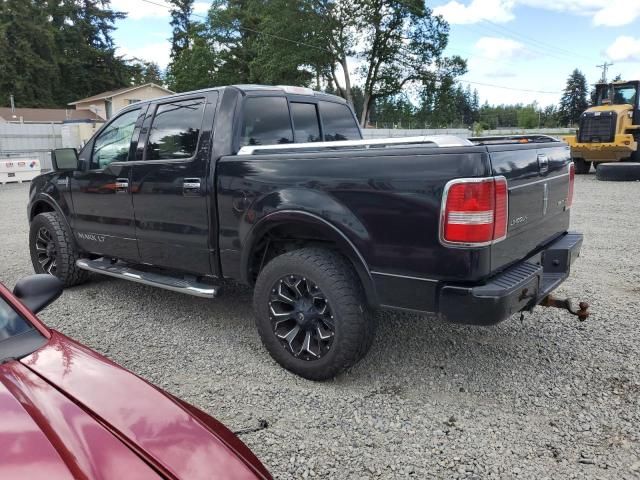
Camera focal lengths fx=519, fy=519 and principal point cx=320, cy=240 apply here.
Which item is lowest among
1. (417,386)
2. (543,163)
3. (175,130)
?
(417,386)

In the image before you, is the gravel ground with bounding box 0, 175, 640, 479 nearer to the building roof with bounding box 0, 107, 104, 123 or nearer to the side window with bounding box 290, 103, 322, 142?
the side window with bounding box 290, 103, 322, 142

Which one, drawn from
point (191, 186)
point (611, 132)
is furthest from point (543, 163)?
point (611, 132)

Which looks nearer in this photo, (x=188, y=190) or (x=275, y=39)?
(x=188, y=190)

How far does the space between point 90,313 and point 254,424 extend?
2550mm

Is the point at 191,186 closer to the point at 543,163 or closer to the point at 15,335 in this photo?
the point at 15,335

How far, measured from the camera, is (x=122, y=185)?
452cm

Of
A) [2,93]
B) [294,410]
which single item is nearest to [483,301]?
[294,410]

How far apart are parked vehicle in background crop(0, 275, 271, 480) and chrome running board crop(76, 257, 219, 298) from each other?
1913 mm

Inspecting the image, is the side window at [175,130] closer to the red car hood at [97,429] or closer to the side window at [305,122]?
the side window at [305,122]

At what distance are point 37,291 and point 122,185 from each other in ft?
7.63

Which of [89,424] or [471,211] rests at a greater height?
[471,211]

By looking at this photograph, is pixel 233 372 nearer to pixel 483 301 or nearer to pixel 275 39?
pixel 483 301

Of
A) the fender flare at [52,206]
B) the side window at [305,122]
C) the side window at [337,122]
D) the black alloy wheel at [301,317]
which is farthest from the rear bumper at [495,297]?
the fender flare at [52,206]

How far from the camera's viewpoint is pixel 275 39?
40.9 meters
